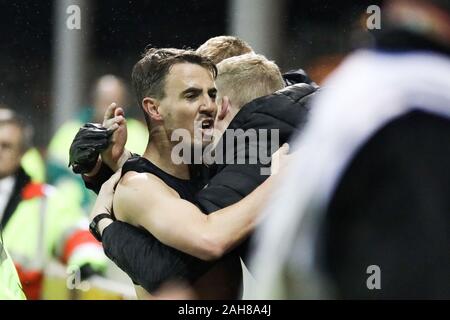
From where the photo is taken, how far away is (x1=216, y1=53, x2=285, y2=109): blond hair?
1.83m

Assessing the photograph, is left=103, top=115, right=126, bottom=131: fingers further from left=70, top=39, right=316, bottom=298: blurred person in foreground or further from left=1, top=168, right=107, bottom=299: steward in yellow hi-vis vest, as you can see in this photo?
left=1, top=168, right=107, bottom=299: steward in yellow hi-vis vest

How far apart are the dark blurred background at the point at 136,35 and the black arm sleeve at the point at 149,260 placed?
2.74 ft

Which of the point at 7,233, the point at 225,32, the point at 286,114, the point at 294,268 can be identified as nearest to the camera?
the point at 294,268

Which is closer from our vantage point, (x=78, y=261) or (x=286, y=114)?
(x=286, y=114)

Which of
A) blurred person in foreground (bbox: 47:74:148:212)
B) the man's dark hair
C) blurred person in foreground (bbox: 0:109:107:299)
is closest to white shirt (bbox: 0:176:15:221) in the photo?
blurred person in foreground (bbox: 0:109:107:299)

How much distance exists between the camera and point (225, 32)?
2465 mm

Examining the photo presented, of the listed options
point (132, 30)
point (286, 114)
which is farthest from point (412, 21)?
point (132, 30)

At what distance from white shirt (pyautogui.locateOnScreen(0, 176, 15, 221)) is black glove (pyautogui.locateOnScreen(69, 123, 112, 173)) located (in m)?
0.76

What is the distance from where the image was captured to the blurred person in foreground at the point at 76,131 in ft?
7.94

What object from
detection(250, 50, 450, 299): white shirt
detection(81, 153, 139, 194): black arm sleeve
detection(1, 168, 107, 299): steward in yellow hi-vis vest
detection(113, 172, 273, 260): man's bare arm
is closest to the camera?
detection(250, 50, 450, 299): white shirt

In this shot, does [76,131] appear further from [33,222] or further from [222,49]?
[222,49]

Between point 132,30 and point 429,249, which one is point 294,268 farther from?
point 132,30

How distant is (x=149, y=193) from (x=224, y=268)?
214mm

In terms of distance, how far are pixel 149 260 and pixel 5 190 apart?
42.3 inches
